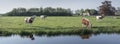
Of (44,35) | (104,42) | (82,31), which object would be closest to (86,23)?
(82,31)

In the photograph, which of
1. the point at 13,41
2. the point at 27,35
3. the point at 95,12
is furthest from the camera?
the point at 95,12

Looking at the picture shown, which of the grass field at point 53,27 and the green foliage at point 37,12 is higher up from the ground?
the grass field at point 53,27

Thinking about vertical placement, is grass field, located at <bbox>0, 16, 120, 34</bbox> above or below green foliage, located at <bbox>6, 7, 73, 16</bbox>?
above

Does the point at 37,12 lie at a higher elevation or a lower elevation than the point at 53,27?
lower

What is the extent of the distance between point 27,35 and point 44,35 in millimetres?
1316

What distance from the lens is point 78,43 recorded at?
64.5 feet

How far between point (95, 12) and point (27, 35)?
93392mm

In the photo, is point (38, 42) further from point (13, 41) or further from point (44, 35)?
point (44, 35)

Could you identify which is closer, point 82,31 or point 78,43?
point 78,43

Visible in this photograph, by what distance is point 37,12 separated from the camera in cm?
10781

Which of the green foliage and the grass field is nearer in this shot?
the grass field

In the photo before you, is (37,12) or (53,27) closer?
(53,27)

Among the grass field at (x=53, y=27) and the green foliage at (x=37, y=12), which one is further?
the green foliage at (x=37, y=12)

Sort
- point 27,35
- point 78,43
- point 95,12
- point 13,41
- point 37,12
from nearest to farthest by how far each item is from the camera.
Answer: point 78,43 → point 13,41 → point 27,35 → point 37,12 → point 95,12
